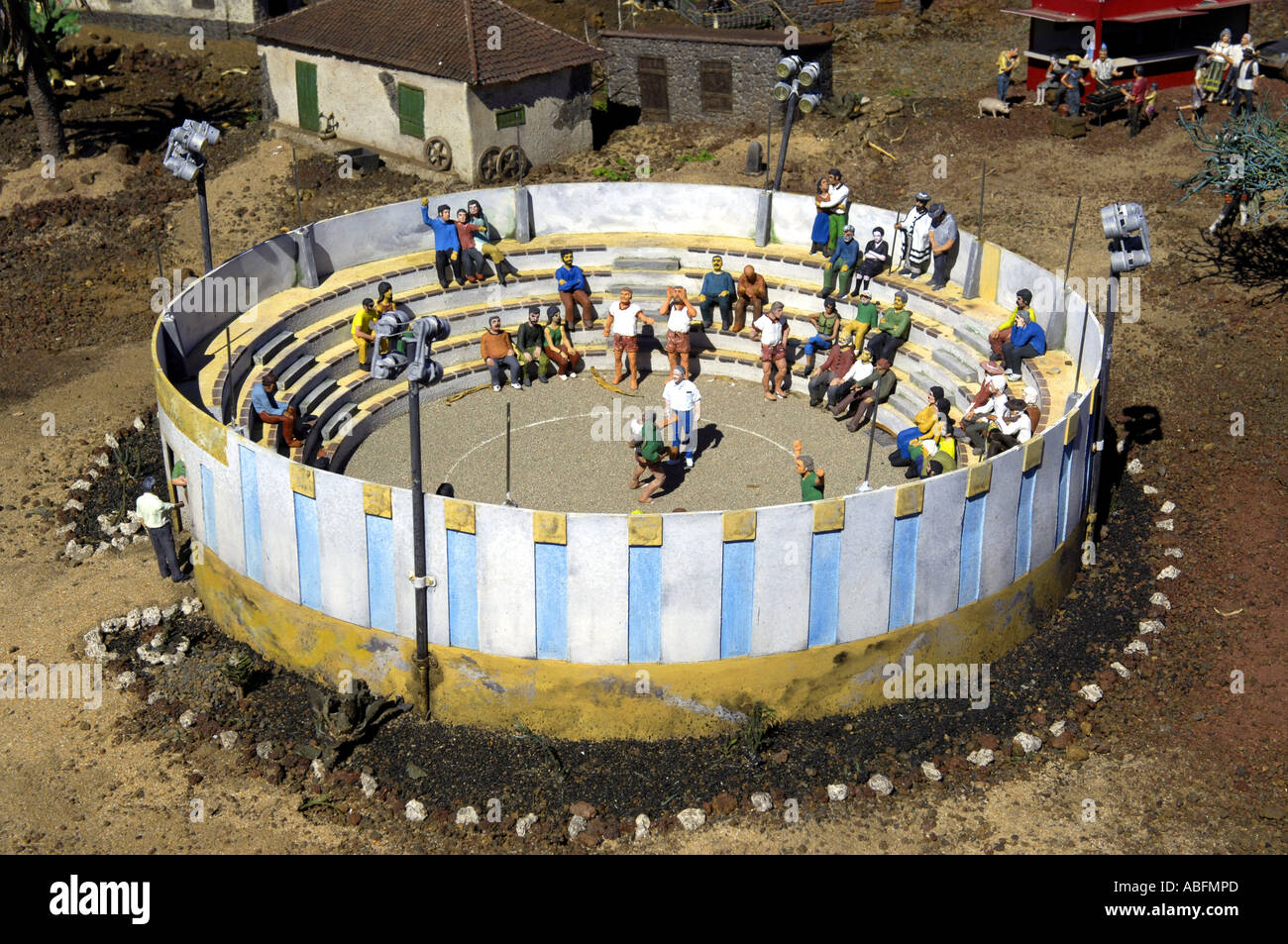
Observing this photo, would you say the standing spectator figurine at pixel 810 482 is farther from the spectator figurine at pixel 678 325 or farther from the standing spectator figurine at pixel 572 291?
the standing spectator figurine at pixel 572 291

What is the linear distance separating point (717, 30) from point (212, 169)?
12634mm

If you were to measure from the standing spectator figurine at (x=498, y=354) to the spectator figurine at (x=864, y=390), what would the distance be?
5.70 meters

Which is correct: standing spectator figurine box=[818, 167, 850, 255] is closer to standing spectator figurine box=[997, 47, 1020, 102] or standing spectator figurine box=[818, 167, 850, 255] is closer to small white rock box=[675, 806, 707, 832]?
standing spectator figurine box=[997, 47, 1020, 102]

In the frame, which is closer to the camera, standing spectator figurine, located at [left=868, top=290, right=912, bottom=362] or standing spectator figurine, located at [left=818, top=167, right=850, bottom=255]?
standing spectator figurine, located at [left=868, top=290, right=912, bottom=362]

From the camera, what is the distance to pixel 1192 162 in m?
34.7

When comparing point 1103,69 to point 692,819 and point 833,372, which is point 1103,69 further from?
point 692,819

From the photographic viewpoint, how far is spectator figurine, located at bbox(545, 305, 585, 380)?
28.0 metres

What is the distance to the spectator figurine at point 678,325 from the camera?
27.2m

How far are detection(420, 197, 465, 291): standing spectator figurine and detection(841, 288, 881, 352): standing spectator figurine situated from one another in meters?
7.00

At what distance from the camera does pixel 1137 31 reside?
37.6 metres

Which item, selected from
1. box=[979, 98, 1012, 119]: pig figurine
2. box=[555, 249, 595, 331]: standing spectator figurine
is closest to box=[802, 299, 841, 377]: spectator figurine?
box=[555, 249, 595, 331]: standing spectator figurine

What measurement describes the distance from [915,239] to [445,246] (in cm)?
828

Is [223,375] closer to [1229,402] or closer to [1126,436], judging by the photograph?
[1126,436]

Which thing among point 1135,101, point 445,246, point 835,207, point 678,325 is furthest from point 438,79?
point 1135,101
